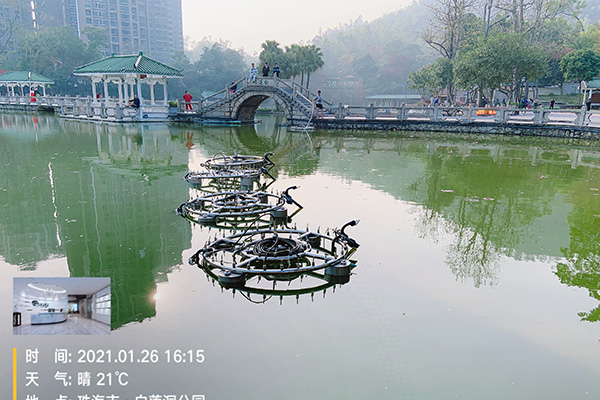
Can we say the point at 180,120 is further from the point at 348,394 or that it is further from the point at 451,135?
the point at 348,394

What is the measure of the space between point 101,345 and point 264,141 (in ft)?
49.2

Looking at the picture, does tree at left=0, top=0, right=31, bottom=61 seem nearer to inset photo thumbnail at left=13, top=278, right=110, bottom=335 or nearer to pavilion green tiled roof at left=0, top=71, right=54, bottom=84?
pavilion green tiled roof at left=0, top=71, right=54, bottom=84

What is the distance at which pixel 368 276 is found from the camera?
17.3 ft

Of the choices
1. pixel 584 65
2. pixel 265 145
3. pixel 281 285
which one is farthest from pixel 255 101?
pixel 281 285

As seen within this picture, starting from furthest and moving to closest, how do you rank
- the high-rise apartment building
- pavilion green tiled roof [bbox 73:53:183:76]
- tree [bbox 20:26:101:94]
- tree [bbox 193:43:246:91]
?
1. the high-rise apartment building
2. tree [bbox 193:43:246:91]
3. tree [bbox 20:26:101:94]
4. pavilion green tiled roof [bbox 73:53:183:76]

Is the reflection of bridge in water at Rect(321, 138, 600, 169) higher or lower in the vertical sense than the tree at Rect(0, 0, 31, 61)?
lower

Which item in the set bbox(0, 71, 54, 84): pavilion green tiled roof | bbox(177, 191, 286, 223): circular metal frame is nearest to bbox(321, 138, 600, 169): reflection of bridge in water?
bbox(177, 191, 286, 223): circular metal frame

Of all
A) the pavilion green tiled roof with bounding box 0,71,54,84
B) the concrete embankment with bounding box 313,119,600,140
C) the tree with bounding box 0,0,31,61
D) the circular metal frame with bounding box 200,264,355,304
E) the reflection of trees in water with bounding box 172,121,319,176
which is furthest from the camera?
the tree with bounding box 0,0,31,61

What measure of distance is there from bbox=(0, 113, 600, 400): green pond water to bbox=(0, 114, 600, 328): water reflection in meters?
0.04

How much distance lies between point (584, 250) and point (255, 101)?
72.5 feet

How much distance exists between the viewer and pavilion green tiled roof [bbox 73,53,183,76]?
23.1 metres

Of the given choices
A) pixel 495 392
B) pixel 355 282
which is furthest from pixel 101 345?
pixel 495 392

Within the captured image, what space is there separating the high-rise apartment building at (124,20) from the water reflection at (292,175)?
62.3m

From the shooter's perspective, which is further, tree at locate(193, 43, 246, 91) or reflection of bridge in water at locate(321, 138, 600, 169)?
tree at locate(193, 43, 246, 91)
